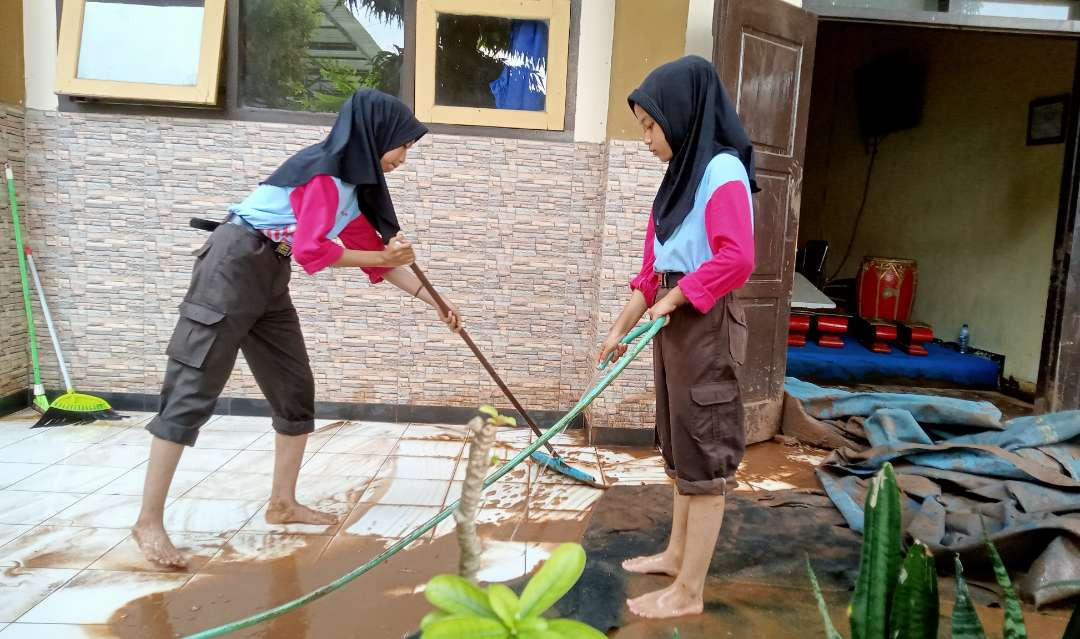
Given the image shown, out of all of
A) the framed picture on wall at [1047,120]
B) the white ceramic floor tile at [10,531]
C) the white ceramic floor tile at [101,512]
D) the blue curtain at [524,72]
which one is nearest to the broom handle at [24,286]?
the white ceramic floor tile at [101,512]

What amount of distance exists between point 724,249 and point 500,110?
256cm

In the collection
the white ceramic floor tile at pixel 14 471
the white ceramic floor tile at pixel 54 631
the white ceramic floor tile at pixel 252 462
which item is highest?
the white ceramic floor tile at pixel 54 631

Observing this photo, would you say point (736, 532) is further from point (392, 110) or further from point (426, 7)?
point (426, 7)

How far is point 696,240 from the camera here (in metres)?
2.17

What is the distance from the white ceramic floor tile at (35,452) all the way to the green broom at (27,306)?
1.54 ft

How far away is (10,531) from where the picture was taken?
8.77 feet

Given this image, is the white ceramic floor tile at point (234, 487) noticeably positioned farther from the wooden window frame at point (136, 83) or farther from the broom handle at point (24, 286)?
the wooden window frame at point (136, 83)

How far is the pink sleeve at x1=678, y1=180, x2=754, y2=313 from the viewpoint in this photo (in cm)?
202

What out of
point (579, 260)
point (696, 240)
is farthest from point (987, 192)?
point (696, 240)

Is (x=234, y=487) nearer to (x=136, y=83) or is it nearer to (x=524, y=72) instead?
(x=136, y=83)

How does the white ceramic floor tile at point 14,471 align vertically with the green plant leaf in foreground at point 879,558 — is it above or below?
below

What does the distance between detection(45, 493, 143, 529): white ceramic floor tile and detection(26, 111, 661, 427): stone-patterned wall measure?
1384 millimetres

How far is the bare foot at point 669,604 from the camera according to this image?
222 cm

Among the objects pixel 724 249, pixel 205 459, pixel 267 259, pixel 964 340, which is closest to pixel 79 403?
pixel 205 459
